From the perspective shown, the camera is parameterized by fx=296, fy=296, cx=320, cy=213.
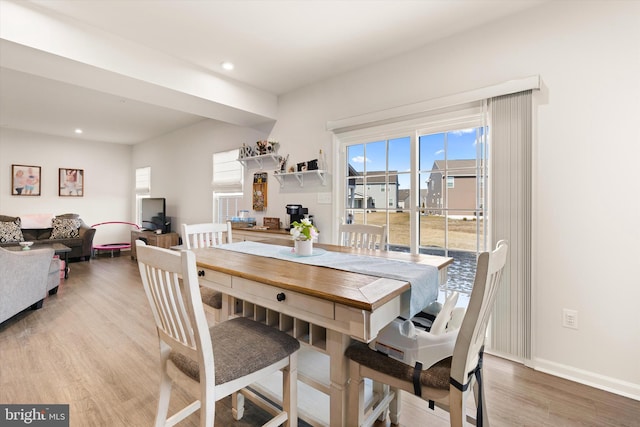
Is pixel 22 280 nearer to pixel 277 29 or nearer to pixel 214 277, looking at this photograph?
pixel 214 277

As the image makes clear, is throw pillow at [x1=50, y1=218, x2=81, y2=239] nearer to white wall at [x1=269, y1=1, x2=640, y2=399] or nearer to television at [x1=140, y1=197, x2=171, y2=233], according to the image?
television at [x1=140, y1=197, x2=171, y2=233]

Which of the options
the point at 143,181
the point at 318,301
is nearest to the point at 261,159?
the point at 318,301

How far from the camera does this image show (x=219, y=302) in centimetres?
186

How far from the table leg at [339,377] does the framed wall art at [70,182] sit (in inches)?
305

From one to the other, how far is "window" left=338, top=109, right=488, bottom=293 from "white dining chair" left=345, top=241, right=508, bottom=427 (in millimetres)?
1420

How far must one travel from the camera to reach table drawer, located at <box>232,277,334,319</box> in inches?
45.2

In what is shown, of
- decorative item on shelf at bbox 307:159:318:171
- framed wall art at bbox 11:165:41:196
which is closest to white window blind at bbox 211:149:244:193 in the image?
decorative item on shelf at bbox 307:159:318:171

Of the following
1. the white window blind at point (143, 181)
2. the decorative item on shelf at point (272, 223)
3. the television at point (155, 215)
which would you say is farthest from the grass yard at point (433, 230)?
the white window blind at point (143, 181)

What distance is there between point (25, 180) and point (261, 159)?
543 centimetres

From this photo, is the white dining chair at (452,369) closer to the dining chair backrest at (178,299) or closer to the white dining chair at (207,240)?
the dining chair backrest at (178,299)

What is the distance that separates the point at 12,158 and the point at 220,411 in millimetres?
7279

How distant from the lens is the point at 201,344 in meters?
1.06

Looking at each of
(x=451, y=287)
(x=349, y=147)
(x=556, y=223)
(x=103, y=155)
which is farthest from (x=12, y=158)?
(x=556, y=223)

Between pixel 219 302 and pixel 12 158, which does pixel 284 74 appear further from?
pixel 12 158
